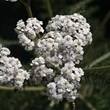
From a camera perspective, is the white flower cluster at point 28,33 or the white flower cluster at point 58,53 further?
the white flower cluster at point 28,33

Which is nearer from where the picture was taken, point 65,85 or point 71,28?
point 65,85

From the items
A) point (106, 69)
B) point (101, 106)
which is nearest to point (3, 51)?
point (106, 69)

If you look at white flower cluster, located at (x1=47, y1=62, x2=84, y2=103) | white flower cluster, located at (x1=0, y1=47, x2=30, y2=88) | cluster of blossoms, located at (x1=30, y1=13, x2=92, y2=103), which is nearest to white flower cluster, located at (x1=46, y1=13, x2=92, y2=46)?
cluster of blossoms, located at (x1=30, y1=13, x2=92, y2=103)

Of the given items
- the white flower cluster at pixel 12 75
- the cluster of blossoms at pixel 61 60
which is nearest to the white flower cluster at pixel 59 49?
the cluster of blossoms at pixel 61 60

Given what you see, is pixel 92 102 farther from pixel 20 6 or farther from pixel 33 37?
pixel 20 6

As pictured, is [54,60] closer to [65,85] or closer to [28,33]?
[65,85]

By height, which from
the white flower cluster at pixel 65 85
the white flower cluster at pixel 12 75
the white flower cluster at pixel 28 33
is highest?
the white flower cluster at pixel 28 33

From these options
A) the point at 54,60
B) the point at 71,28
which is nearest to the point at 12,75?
the point at 54,60

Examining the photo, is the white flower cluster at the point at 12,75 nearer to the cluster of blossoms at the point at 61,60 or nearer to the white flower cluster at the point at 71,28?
the cluster of blossoms at the point at 61,60

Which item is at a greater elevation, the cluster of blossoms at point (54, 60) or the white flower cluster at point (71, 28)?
the white flower cluster at point (71, 28)
